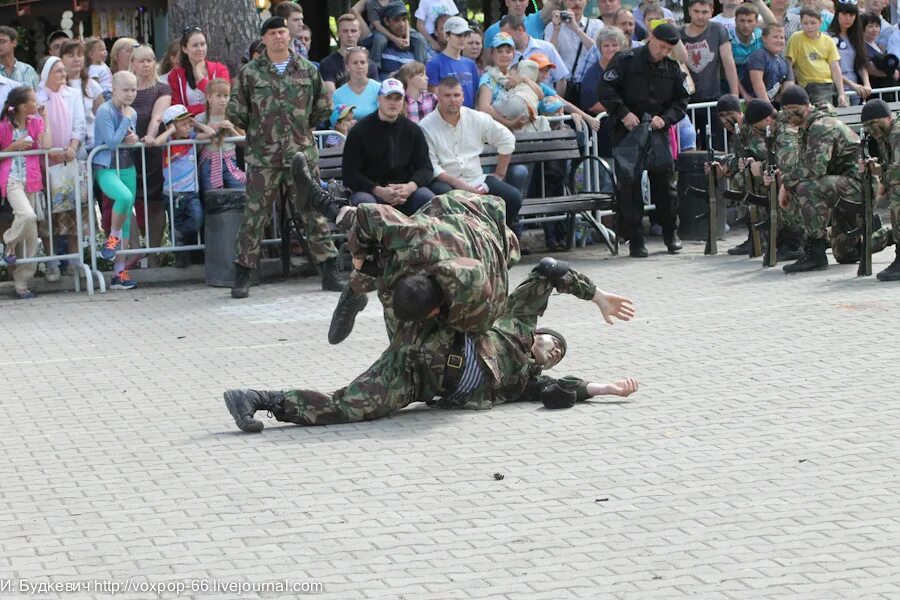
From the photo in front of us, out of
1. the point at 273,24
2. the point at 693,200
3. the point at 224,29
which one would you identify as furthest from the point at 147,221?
the point at 693,200

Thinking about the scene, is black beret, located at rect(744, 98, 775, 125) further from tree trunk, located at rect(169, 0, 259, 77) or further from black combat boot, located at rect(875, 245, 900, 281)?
tree trunk, located at rect(169, 0, 259, 77)

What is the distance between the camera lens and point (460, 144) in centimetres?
1349

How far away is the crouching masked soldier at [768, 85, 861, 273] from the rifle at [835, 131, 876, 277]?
0.21 feet

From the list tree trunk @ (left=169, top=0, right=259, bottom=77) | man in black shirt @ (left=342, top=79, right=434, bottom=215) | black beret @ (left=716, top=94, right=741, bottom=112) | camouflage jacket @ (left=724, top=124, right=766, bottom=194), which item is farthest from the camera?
tree trunk @ (left=169, top=0, right=259, bottom=77)

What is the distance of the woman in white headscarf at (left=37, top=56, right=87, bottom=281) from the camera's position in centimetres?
1334

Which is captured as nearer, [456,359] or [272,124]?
[456,359]

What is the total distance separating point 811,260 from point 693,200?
7.77 feet

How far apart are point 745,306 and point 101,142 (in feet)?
17.9

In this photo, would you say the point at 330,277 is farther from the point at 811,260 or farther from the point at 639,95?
the point at 811,260

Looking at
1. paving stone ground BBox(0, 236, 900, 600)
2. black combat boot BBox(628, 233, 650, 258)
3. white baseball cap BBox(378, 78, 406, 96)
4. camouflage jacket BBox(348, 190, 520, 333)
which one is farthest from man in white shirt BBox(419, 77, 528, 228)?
camouflage jacket BBox(348, 190, 520, 333)

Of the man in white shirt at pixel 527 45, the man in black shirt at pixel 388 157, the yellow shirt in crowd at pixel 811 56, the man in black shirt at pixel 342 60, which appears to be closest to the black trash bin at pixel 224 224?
the man in black shirt at pixel 388 157

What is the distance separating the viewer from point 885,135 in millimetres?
12914

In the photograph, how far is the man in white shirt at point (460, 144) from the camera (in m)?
13.3

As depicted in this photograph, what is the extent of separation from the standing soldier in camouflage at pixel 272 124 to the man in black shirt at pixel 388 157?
49 cm
